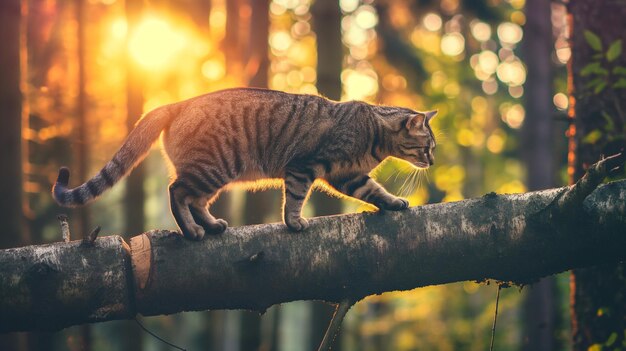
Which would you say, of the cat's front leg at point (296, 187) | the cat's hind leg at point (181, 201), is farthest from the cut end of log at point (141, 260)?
the cat's front leg at point (296, 187)

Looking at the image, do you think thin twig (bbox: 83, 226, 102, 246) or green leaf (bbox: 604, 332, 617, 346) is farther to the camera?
green leaf (bbox: 604, 332, 617, 346)

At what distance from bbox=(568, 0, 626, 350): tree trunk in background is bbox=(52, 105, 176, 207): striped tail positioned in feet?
10.7

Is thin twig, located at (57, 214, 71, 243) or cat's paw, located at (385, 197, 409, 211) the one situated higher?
cat's paw, located at (385, 197, 409, 211)

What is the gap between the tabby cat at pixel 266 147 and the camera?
15.9 feet

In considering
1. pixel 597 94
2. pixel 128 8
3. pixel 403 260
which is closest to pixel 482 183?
pixel 128 8

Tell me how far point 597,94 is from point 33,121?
11.3 m

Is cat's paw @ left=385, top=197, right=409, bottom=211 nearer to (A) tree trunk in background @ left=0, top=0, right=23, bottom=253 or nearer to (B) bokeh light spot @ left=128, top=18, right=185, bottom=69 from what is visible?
(A) tree trunk in background @ left=0, top=0, right=23, bottom=253

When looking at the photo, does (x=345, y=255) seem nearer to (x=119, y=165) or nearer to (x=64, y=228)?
(x=64, y=228)

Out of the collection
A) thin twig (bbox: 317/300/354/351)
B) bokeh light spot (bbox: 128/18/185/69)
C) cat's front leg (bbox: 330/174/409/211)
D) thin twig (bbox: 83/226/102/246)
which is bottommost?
A: thin twig (bbox: 317/300/354/351)

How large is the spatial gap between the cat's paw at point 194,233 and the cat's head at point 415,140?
2.04m

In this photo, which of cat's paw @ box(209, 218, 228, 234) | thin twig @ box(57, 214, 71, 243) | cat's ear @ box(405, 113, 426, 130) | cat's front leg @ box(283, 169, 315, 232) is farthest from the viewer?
cat's ear @ box(405, 113, 426, 130)

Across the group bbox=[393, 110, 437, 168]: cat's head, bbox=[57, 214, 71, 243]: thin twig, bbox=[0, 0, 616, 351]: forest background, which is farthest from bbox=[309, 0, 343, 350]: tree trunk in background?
bbox=[57, 214, 71, 243]: thin twig

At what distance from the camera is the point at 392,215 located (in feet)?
14.3

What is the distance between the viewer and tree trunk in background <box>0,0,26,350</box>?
6.53m
